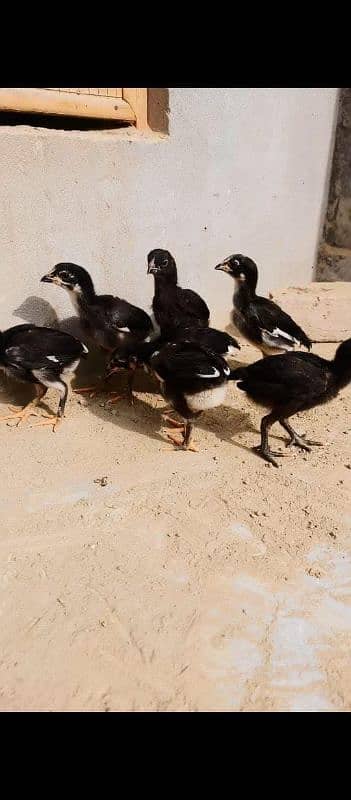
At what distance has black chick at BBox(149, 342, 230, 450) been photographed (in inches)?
140

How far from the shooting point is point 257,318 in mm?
4504

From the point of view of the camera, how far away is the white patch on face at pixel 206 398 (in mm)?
3607

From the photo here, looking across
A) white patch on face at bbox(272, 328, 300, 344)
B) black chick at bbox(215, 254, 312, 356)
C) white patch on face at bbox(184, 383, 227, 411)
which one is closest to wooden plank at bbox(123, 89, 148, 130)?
black chick at bbox(215, 254, 312, 356)

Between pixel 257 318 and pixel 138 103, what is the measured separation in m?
1.88

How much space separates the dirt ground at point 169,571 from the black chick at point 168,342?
39 centimetres

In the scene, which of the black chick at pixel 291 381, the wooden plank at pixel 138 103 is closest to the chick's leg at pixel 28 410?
the black chick at pixel 291 381

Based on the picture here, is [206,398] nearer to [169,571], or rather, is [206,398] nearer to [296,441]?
[296,441]

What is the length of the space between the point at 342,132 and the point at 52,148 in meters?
4.60

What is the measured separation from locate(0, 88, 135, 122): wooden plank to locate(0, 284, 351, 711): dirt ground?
75.9 inches

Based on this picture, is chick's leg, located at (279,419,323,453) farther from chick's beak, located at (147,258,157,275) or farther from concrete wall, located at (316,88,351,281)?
concrete wall, located at (316,88,351,281)

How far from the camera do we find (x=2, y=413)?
13.0ft

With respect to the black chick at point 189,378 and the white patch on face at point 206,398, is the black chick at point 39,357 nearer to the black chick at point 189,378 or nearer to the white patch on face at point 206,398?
the black chick at point 189,378

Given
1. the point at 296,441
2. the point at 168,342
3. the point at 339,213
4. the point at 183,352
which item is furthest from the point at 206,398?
the point at 339,213
